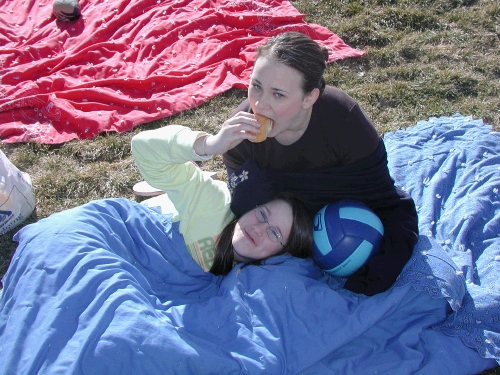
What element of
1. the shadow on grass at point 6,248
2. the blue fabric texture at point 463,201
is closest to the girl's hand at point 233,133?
the blue fabric texture at point 463,201

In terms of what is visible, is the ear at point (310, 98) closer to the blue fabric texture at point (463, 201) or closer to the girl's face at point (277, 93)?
the girl's face at point (277, 93)

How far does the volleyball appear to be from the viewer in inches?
111

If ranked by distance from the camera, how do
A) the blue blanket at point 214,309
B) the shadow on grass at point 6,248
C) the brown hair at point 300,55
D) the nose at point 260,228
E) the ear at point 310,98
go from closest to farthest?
the blue blanket at point 214,309
the brown hair at point 300,55
the ear at point 310,98
the nose at point 260,228
the shadow on grass at point 6,248

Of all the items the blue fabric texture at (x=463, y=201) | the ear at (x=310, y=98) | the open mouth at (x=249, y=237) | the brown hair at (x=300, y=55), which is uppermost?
the brown hair at (x=300, y=55)

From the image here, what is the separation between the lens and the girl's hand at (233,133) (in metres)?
2.56

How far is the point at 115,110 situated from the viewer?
4695mm

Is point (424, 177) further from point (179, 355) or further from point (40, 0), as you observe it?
point (40, 0)

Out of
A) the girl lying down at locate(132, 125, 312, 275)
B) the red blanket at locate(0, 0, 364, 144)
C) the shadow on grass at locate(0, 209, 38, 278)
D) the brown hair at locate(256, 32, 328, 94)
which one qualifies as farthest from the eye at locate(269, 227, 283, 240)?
the red blanket at locate(0, 0, 364, 144)

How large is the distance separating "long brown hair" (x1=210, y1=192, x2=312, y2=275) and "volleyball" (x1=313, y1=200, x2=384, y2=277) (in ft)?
0.26

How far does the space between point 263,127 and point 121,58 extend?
10.3 feet

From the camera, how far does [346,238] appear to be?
9.23ft

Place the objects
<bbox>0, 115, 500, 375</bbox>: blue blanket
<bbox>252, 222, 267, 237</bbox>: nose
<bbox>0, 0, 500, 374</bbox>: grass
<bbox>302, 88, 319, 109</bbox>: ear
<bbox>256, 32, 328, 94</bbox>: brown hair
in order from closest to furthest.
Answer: <bbox>0, 115, 500, 375</bbox>: blue blanket
<bbox>256, 32, 328, 94</bbox>: brown hair
<bbox>302, 88, 319, 109</bbox>: ear
<bbox>252, 222, 267, 237</bbox>: nose
<bbox>0, 0, 500, 374</bbox>: grass

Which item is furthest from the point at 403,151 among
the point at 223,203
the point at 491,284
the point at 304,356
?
the point at 304,356

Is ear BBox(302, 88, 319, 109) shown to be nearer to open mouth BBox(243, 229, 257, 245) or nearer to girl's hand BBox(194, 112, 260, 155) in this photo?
girl's hand BBox(194, 112, 260, 155)
